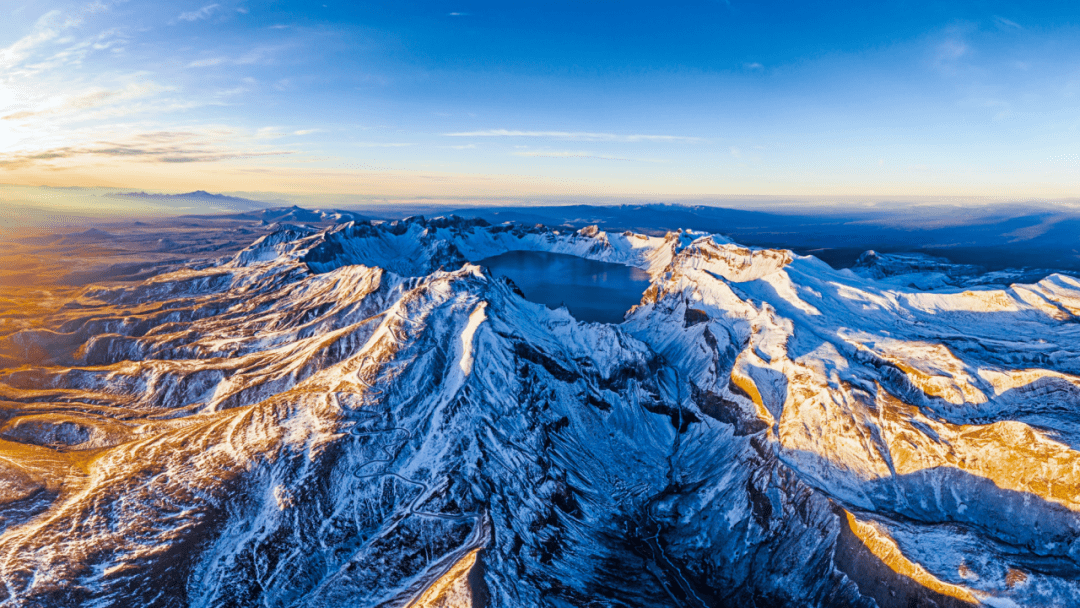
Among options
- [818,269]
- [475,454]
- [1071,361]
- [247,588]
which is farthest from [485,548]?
[818,269]

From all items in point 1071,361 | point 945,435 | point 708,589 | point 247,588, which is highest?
point 1071,361

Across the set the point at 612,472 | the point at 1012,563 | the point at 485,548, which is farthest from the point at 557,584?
the point at 1012,563

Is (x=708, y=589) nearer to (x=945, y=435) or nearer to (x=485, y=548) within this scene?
(x=485, y=548)

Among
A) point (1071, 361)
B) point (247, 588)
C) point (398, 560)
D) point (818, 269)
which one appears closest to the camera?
point (247, 588)

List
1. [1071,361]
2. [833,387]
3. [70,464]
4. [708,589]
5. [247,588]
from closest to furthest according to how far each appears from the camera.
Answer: [247,588]
[708,589]
[70,464]
[833,387]
[1071,361]

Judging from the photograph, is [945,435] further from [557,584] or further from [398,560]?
[398,560]

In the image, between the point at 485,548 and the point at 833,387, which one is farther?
the point at 833,387

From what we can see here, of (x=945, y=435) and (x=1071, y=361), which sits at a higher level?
(x=1071, y=361)
